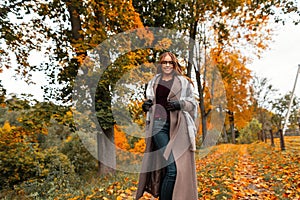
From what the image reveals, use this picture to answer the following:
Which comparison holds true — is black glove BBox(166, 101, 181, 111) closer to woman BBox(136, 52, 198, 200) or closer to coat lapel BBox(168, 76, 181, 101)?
woman BBox(136, 52, 198, 200)

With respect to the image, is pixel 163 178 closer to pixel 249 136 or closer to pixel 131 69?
pixel 131 69

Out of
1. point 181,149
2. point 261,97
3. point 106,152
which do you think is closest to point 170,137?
point 181,149

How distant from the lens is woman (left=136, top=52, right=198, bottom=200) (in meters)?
3.57

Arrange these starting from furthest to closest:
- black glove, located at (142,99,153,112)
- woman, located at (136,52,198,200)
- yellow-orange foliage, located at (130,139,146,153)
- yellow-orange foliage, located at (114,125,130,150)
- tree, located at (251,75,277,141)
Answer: tree, located at (251,75,277,141), yellow-orange foliage, located at (114,125,130,150), yellow-orange foliage, located at (130,139,146,153), black glove, located at (142,99,153,112), woman, located at (136,52,198,200)

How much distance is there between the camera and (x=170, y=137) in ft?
12.0

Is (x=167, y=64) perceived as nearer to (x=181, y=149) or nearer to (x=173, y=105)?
(x=173, y=105)

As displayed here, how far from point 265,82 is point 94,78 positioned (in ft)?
83.0

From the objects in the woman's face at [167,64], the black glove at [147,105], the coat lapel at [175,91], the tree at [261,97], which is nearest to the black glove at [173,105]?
the coat lapel at [175,91]

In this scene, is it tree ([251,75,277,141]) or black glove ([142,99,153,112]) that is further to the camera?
tree ([251,75,277,141])

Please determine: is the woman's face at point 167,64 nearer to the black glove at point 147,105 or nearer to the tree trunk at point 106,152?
the black glove at point 147,105

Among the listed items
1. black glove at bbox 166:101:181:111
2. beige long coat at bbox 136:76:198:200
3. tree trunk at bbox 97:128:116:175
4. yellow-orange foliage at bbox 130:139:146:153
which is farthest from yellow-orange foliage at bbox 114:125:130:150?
black glove at bbox 166:101:181:111

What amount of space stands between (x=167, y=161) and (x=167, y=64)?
4.01 feet

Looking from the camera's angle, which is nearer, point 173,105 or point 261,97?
point 173,105

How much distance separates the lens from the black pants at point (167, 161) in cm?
356
